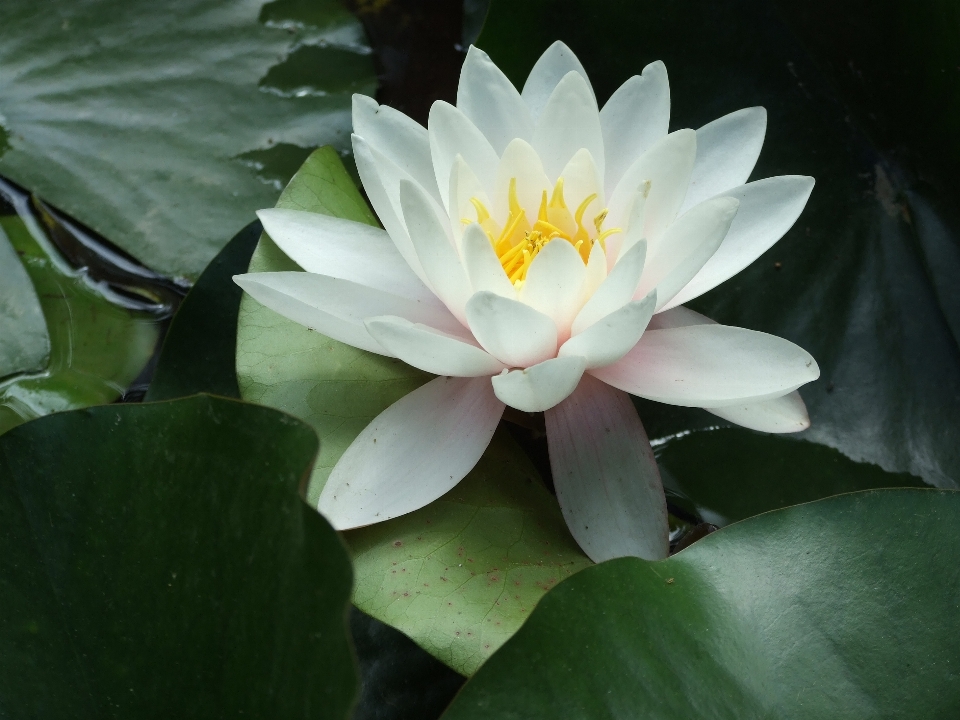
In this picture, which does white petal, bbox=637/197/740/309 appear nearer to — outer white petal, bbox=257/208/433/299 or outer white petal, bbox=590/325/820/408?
outer white petal, bbox=590/325/820/408

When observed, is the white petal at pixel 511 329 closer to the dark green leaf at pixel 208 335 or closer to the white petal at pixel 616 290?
the white petal at pixel 616 290

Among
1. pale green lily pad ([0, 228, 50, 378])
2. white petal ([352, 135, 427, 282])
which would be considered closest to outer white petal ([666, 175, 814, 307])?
white petal ([352, 135, 427, 282])

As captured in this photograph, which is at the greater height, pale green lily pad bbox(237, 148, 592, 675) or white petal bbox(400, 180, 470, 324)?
white petal bbox(400, 180, 470, 324)

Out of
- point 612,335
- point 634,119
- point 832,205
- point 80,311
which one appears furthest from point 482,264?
point 80,311

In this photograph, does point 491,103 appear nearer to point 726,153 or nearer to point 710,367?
point 726,153

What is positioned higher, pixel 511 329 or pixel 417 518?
pixel 511 329

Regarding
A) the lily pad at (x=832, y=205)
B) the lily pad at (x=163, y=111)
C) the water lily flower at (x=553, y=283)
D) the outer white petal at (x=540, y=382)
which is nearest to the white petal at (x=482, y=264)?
the water lily flower at (x=553, y=283)

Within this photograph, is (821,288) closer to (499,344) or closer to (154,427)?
(499,344)

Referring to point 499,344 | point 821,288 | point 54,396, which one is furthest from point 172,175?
point 821,288
